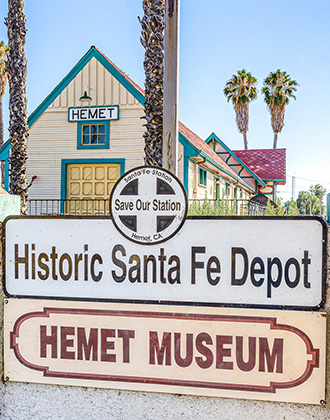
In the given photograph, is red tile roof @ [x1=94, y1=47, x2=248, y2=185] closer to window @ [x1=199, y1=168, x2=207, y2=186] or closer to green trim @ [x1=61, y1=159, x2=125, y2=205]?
window @ [x1=199, y1=168, x2=207, y2=186]

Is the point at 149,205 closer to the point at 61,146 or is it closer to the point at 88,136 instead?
the point at 88,136

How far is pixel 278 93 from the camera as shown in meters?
41.3

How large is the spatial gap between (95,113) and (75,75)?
1.69m

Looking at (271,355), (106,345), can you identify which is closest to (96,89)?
(106,345)

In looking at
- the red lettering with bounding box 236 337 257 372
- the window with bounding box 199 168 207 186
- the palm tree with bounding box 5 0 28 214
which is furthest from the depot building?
the red lettering with bounding box 236 337 257 372

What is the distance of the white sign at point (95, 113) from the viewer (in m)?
14.7

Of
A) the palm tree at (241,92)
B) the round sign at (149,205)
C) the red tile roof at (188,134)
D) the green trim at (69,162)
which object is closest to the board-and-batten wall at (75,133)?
the green trim at (69,162)

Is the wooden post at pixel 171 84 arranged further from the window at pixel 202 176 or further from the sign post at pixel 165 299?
the window at pixel 202 176

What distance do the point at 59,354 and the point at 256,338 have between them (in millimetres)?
1174

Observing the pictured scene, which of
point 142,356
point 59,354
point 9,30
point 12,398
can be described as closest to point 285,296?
point 142,356

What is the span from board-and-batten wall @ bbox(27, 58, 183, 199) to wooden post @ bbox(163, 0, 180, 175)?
983 cm

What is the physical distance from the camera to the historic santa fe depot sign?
6.98 feet

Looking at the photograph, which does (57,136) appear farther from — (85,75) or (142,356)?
(142,356)

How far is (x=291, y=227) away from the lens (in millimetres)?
2164
